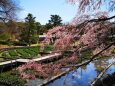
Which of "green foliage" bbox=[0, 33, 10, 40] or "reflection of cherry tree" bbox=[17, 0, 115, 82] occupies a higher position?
"green foliage" bbox=[0, 33, 10, 40]

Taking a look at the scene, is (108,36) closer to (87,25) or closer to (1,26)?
(87,25)

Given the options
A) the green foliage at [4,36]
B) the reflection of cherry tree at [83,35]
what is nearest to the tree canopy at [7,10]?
the green foliage at [4,36]

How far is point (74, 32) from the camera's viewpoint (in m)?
5.59

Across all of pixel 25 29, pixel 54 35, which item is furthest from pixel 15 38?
pixel 54 35

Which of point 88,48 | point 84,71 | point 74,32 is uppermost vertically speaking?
point 74,32

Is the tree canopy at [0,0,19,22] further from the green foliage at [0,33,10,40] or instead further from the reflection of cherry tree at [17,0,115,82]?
the reflection of cherry tree at [17,0,115,82]

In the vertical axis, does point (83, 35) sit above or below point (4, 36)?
below

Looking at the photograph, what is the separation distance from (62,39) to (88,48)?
613 millimetres

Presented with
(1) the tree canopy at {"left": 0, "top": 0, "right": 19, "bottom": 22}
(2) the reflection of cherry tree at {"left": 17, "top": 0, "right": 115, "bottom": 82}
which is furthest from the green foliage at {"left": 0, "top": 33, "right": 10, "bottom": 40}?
(2) the reflection of cherry tree at {"left": 17, "top": 0, "right": 115, "bottom": 82}

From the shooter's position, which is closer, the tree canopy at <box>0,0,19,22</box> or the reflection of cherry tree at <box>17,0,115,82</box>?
the reflection of cherry tree at <box>17,0,115,82</box>

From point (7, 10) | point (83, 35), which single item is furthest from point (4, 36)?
point (83, 35)

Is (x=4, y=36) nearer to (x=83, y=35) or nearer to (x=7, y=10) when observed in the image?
(x=7, y=10)

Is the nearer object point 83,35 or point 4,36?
point 83,35

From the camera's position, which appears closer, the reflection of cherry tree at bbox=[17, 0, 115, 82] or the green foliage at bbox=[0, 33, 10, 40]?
the reflection of cherry tree at bbox=[17, 0, 115, 82]
